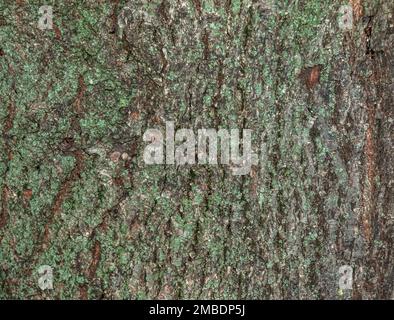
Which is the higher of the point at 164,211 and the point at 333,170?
the point at 333,170

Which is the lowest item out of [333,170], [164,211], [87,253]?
[87,253]

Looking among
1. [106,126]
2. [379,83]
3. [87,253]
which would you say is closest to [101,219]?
[87,253]

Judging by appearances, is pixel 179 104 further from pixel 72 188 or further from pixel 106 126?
pixel 72 188

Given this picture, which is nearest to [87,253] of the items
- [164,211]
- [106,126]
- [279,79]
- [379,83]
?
[164,211]

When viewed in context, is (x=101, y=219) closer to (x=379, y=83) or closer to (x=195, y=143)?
(x=195, y=143)
